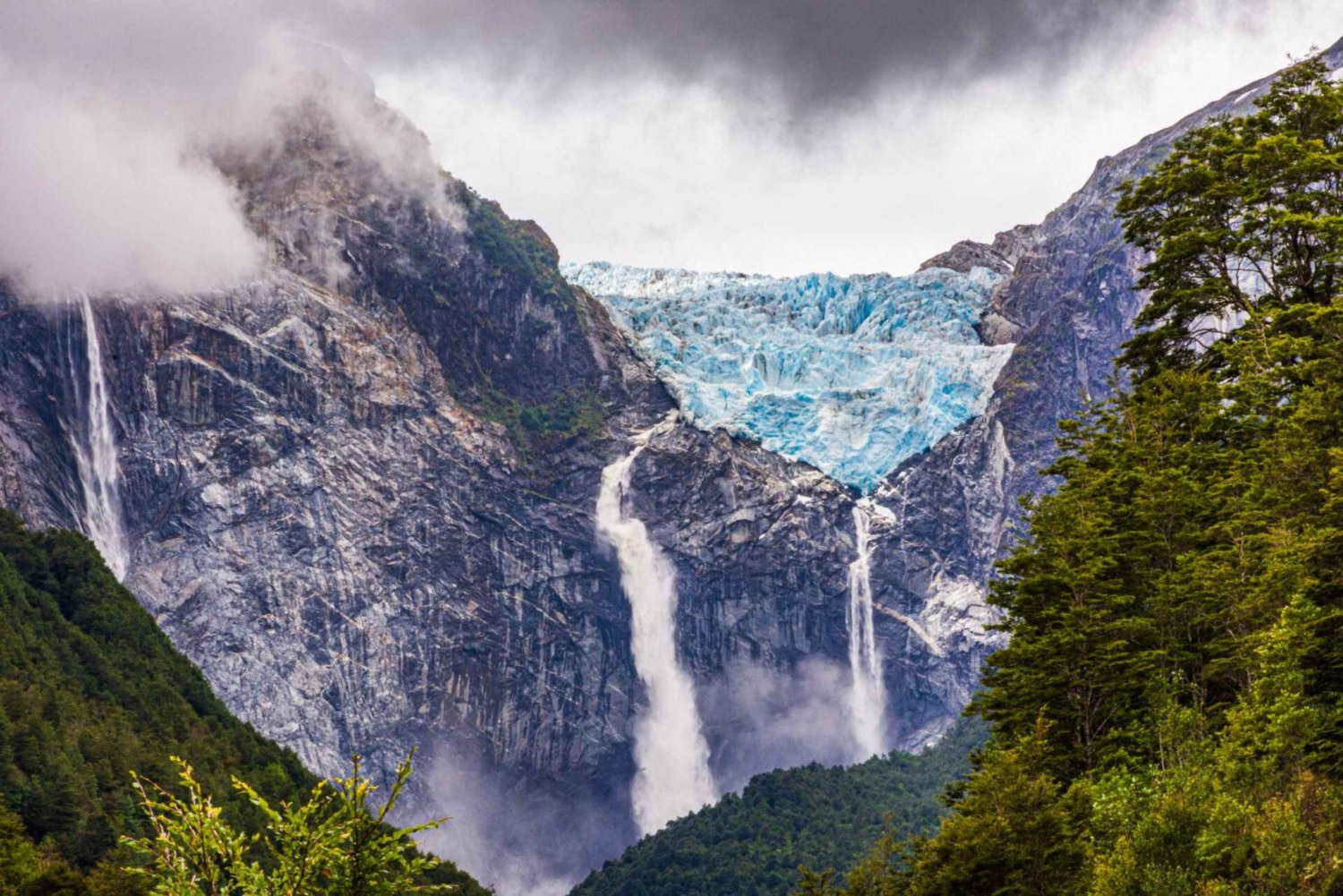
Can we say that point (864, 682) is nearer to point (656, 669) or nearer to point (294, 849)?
point (656, 669)

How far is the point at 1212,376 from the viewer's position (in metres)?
40.6

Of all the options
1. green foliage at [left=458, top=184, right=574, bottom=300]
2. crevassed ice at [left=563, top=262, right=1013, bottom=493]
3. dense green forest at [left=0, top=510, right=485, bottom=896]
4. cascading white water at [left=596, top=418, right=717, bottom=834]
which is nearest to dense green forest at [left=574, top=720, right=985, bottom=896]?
cascading white water at [left=596, top=418, right=717, bottom=834]

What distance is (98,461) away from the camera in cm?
11381

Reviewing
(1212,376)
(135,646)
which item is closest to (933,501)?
(135,646)

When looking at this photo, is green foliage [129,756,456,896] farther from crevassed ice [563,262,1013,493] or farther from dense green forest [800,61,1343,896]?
crevassed ice [563,262,1013,493]

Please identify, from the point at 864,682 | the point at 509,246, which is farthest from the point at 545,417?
the point at 864,682

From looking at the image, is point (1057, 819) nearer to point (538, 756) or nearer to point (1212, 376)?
point (1212, 376)

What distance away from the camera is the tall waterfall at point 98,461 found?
366ft

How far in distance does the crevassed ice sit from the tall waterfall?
54468 millimetres

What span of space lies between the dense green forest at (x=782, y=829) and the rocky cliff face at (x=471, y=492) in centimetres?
2296

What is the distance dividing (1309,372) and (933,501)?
359 ft

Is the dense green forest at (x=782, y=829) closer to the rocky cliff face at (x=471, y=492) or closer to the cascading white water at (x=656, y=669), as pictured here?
the cascading white water at (x=656, y=669)

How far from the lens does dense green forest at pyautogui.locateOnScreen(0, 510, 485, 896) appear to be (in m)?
61.9

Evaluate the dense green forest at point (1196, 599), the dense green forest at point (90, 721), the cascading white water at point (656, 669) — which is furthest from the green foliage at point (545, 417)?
the dense green forest at point (1196, 599)
